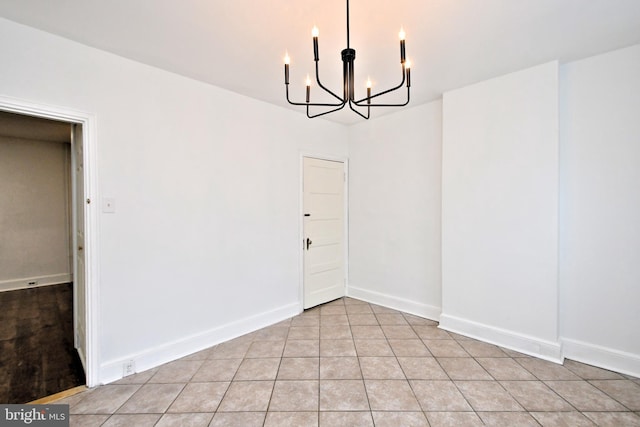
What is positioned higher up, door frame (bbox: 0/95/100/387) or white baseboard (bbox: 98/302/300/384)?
door frame (bbox: 0/95/100/387)

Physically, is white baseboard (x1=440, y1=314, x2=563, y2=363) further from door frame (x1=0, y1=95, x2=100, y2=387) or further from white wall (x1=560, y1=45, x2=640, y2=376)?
door frame (x1=0, y1=95, x2=100, y2=387)

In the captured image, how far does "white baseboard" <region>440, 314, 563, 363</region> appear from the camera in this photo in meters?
2.43

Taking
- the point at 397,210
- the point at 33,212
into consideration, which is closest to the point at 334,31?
the point at 397,210

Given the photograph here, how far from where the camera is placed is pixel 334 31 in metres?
1.94

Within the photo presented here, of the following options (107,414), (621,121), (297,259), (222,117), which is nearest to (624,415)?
(621,121)

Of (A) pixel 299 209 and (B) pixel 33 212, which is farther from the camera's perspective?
(B) pixel 33 212

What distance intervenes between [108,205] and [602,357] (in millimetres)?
4252

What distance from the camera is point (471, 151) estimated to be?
2.88m

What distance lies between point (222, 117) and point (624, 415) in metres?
3.91

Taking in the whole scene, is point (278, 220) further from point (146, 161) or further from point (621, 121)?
point (621, 121)

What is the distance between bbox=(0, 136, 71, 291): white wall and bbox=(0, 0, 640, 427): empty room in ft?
5.67

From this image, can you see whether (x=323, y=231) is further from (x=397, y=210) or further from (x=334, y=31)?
(x=334, y=31)
